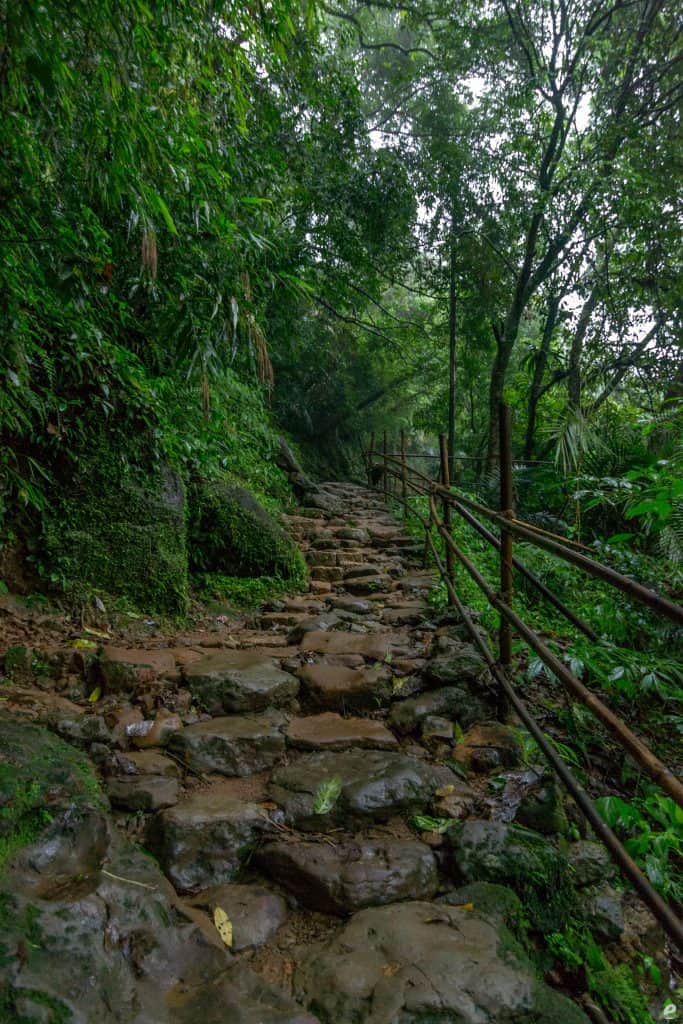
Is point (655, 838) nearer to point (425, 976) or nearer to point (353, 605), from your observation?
point (425, 976)

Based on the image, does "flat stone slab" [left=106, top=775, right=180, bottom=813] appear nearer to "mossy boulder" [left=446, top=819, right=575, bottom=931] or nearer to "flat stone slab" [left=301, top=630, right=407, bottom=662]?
"mossy boulder" [left=446, top=819, right=575, bottom=931]

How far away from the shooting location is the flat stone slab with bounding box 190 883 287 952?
146 cm

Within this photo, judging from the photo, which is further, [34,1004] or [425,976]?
[425,976]

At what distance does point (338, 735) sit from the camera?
7.59ft

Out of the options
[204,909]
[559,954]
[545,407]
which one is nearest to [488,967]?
[559,954]

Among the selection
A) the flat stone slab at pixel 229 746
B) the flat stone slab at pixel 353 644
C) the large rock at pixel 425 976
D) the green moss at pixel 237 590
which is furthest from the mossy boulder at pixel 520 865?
the green moss at pixel 237 590

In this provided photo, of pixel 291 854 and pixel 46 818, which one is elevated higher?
pixel 46 818

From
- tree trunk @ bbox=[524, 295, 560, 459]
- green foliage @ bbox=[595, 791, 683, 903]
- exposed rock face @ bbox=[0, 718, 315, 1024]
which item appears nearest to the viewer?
exposed rock face @ bbox=[0, 718, 315, 1024]

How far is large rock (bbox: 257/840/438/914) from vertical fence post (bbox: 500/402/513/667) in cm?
97

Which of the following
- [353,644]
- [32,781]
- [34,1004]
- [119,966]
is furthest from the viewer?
[353,644]

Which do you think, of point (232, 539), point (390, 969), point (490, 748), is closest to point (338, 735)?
point (490, 748)

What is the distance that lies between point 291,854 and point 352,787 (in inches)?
12.7


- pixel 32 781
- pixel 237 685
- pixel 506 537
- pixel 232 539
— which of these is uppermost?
pixel 506 537

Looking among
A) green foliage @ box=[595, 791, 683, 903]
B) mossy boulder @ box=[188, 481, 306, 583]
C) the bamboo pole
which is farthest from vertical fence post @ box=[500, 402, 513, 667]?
mossy boulder @ box=[188, 481, 306, 583]
